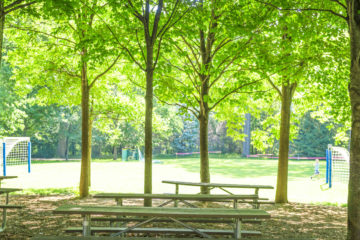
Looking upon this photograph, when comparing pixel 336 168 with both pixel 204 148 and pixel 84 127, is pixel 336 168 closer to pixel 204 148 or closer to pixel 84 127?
pixel 204 148

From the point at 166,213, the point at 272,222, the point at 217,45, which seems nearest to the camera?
the point at 166,213

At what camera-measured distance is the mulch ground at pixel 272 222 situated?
20.9 feet

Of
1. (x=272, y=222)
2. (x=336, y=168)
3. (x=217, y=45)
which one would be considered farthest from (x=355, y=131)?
(x=336, y=168)

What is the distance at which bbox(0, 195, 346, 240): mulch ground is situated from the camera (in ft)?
20.9

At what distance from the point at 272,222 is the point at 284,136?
3527 millimetres

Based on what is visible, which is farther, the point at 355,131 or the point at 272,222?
the point at 272,222

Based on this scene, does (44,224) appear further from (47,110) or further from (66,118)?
(66,118)

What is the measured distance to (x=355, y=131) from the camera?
5.20 m

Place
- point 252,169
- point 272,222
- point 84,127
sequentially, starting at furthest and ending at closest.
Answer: point 252,169 → point 84,127 → point 272,222

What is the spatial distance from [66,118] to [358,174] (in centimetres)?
4339

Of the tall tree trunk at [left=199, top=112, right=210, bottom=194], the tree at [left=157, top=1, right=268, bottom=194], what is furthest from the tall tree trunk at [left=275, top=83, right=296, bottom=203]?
the tall tree trunk at [left=199, top=112, right=210, bottom=194]

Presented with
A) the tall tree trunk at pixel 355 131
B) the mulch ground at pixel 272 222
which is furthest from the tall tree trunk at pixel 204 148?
the tall tree trunk at pixel 355 131

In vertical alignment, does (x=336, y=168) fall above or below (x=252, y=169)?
above

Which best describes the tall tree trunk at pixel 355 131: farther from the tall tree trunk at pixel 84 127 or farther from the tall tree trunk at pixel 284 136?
the tall tree trunk at pixel 84 127
